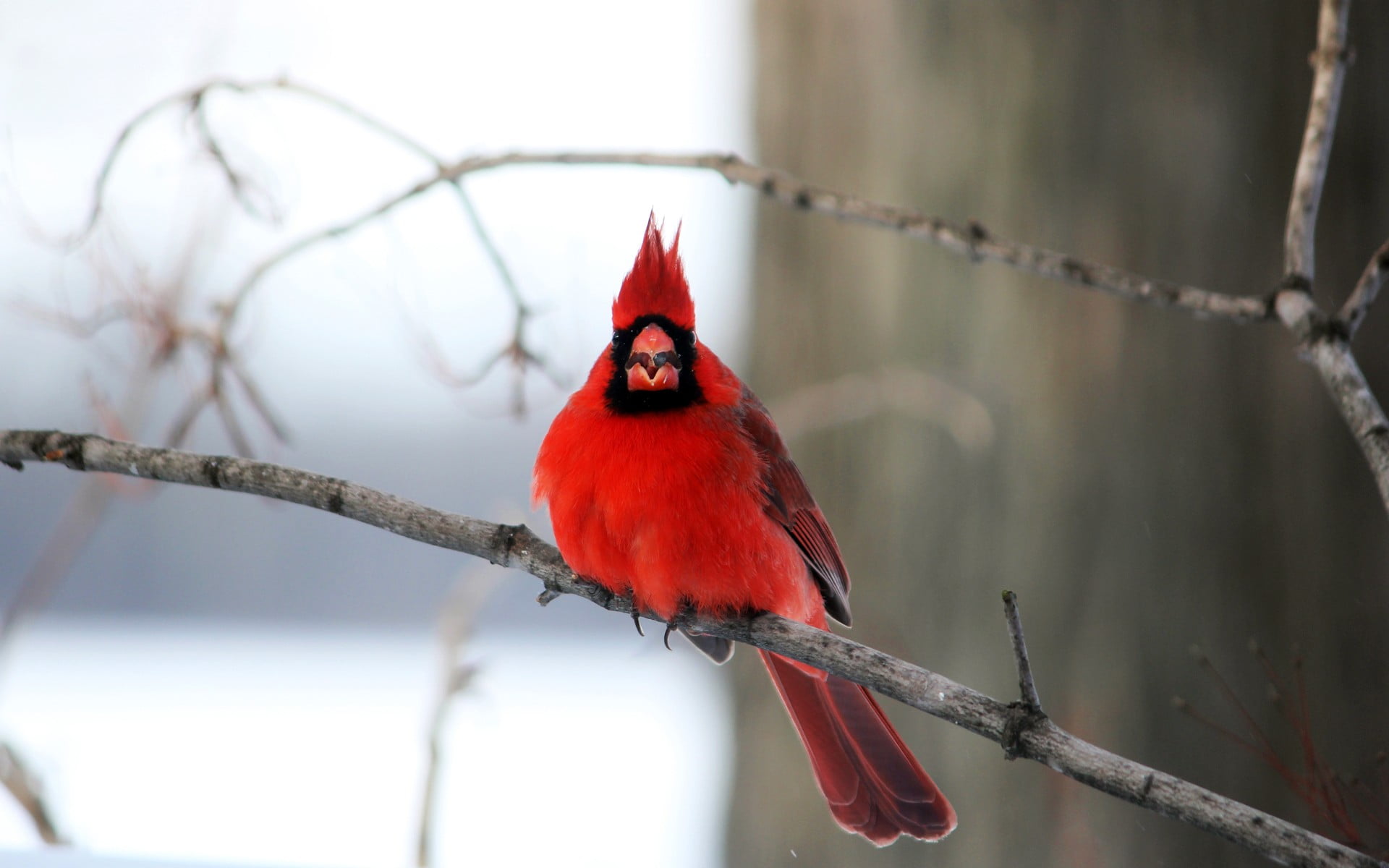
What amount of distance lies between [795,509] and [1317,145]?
58cm

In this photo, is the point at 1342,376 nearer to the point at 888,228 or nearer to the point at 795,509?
the point at 888,228

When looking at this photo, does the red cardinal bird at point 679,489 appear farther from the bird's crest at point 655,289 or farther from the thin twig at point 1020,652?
the thin twig at point 1020,652

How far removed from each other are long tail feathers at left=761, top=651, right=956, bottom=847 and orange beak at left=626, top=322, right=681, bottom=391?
0.40 m

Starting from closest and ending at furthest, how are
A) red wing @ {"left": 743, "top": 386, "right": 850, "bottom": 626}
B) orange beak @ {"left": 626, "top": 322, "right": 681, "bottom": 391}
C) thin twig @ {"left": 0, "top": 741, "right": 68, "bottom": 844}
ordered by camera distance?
orange beak @ {"left": 626, "top": 322, "right": 681, "bottom": 391} < red wing @ {"left": 743, "top": 386, "right": 850, "bottom": 626} < thin twig @ {"left": 0, "top": 741, "right": 68, "bottom": 844}

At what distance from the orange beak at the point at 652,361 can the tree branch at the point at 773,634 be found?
16 centimetres

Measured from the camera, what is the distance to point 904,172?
1.59 metres

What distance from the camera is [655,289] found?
0.92 meters

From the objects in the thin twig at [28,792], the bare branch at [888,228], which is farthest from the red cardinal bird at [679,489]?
the thin twig at [28,792]

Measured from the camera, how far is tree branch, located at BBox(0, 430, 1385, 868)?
2.23 feet

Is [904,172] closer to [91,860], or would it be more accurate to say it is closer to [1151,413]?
[1151,413]

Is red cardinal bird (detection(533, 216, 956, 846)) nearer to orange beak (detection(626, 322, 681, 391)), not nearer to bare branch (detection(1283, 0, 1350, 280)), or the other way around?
orange beak (detection(626, 322, 681, 391))

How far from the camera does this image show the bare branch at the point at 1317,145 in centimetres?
97

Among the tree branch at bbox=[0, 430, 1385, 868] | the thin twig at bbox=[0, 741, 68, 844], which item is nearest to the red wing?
the tree branch at bbox=[0, 430, 1385, 868]

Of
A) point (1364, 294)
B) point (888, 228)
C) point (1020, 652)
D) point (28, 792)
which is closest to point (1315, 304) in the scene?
point (1364, 294)
